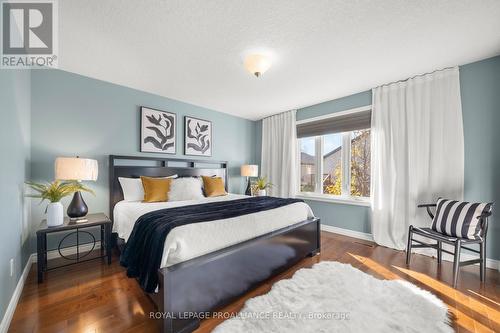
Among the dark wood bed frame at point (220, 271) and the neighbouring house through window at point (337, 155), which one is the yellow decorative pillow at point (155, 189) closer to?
the dark wood bed frame at point (220, 271)

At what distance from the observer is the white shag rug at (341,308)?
1479mm

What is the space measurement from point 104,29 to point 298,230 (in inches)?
114

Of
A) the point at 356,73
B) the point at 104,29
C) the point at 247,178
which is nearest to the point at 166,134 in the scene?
the point at 104,29

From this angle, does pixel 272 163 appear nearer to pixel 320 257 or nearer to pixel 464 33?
pixel 320 257

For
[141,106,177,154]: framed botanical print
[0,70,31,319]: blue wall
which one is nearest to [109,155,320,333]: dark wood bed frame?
[141,106,177,154]: framed botanical print

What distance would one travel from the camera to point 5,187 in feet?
5.12

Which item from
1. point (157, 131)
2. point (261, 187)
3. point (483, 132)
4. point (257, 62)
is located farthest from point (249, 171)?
point (483, 132)

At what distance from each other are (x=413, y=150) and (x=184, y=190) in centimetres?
338

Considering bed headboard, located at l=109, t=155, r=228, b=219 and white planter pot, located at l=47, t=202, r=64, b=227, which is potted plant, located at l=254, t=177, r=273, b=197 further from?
white planter pot, located at l=47, t=202, r=64, b=227

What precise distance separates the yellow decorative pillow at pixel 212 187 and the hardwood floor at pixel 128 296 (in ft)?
5.23

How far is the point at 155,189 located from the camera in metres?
2.96

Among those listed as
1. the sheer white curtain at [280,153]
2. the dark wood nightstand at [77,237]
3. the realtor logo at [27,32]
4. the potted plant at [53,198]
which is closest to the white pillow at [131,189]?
the dark wood nightstand at [77,237]

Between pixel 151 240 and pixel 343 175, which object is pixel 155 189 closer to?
pixel 151 240

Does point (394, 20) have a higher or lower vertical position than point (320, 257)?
higher
